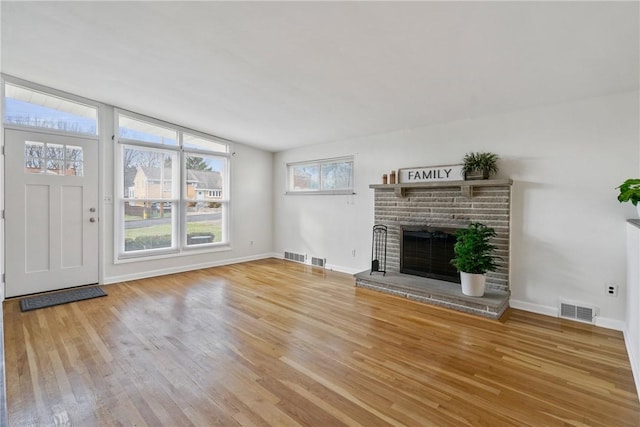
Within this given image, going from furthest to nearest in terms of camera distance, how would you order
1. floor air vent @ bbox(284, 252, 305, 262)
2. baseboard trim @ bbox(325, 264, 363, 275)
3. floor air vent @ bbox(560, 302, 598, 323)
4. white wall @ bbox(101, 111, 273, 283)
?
floor air vent @ bbox(284, 252, 305, 262) → baseboard trim @ bbox(325, 264, 363, 275) → white wall @ bbox(101, 111, 273, 283) → floor air vent @ bbox(560, 302, 598, 323)

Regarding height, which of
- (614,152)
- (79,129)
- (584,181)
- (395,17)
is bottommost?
(584,181)

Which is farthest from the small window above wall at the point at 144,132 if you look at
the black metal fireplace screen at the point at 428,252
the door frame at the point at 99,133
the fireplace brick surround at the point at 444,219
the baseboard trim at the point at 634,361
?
the baseboard trim at the point at 634,361

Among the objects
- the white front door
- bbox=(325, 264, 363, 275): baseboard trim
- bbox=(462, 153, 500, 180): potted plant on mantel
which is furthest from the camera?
bbox=(325, 264, 363, 275): baseboard trim

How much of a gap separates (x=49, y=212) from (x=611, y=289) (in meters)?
6.75

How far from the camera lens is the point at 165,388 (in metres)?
2.05

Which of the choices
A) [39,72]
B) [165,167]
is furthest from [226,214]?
[39,72]

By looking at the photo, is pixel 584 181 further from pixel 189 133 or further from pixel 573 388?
pixel 189 133

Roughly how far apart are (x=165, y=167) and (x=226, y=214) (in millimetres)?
1411

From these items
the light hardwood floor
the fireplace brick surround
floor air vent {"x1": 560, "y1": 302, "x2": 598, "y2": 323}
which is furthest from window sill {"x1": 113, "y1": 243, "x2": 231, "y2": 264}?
floor air vent {"x1": 560, "y1": 302, "x2": 598, "y2": 323}

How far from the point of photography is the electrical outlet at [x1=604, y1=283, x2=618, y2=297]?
3.03 m

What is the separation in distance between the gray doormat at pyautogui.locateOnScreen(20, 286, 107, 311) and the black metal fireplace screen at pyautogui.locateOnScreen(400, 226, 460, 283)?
165 inches

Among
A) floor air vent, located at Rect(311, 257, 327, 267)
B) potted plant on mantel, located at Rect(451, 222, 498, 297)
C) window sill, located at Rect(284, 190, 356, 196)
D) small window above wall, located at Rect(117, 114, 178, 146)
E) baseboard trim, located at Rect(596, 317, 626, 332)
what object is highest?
small window above wall, located at Rect(117, 114, 178, 146)

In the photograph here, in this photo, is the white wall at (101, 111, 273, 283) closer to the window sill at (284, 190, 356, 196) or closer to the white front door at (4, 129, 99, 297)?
the white front door at (4, 129, 99, 297)

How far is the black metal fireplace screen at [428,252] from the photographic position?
4.05 meters
